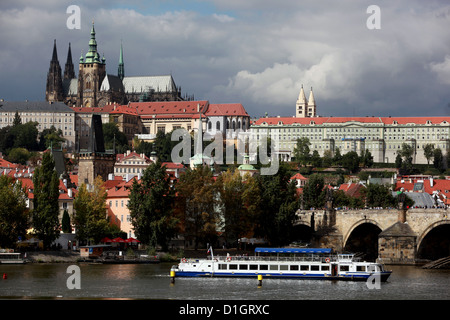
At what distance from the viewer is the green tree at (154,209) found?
67062 mm

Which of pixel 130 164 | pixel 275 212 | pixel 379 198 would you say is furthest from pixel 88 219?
pixel 130 164

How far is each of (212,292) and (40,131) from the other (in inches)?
5917

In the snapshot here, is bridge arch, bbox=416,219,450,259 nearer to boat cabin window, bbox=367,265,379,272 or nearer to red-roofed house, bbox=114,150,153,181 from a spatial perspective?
boat cabin window, bbox=367,265,379,272

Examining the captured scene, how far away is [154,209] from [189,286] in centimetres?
1763

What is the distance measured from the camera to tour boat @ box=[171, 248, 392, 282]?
55.4m

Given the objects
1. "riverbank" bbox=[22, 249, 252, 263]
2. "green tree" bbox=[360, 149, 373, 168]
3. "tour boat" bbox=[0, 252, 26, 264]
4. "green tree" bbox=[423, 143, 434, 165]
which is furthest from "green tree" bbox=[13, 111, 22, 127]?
"tour boat" bbox=[0, 252, 26, 264]

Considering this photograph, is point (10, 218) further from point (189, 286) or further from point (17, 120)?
point (17, 120)

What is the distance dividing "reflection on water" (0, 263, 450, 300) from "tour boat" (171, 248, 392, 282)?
1049 mm

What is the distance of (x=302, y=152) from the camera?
18800cm

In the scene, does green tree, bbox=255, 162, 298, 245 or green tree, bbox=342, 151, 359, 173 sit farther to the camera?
green tree, bbox=342, 151, 359, 173

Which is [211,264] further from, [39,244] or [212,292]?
[39,244]

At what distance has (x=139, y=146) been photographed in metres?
182

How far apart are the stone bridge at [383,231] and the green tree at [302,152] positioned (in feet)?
336

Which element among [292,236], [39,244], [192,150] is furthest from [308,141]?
[39,244]
